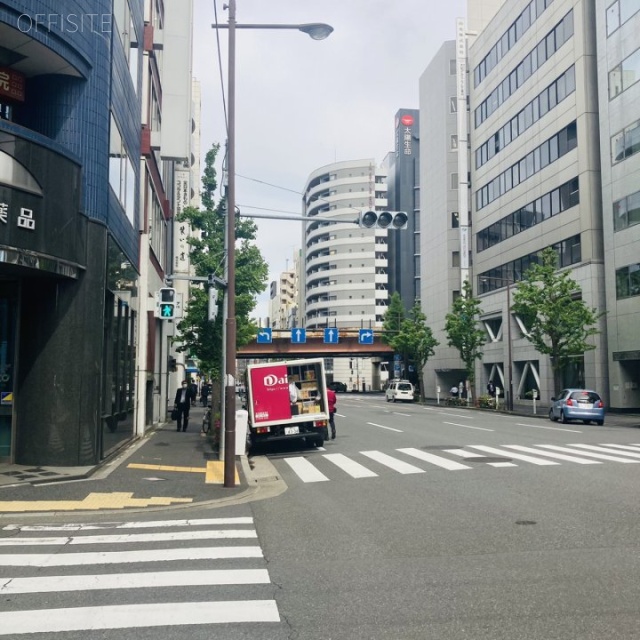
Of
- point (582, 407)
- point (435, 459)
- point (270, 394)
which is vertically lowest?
point (435, 459)

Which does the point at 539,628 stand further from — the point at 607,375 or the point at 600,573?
the point at 607,375

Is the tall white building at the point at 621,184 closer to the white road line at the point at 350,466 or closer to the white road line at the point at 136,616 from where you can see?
the white road line at the point at 350,466

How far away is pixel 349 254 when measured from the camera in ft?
406

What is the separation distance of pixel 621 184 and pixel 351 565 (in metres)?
38.0

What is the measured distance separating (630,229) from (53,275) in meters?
33.4

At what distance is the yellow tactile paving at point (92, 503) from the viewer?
10.8 metres

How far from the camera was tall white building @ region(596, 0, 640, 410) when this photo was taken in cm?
3853

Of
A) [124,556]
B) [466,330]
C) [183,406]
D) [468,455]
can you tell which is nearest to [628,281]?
[466,330]

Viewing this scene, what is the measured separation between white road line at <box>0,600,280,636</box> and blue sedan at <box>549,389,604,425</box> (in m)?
28.1

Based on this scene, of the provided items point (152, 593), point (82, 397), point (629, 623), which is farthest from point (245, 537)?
point (82, 397)

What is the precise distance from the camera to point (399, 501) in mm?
11211

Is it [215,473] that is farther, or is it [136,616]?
[215,473]

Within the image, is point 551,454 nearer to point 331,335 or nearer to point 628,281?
point 628,281

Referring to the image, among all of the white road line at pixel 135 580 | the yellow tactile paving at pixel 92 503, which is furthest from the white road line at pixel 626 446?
the white road line at pixel 135 580
